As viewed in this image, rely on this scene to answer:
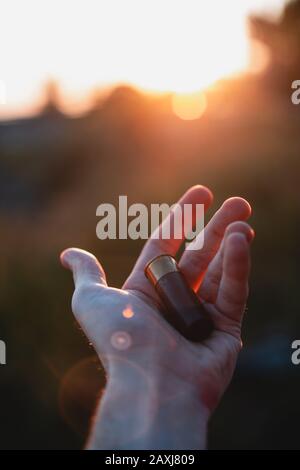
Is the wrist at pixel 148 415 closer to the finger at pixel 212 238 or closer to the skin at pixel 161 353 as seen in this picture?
the skin at pixel 161 353

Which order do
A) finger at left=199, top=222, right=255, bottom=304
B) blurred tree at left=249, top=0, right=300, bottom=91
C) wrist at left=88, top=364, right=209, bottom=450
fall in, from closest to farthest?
wrist at left=88, top=364, right=209, bottom=450
finger at left=199, top=222, right=255, bottom=304
blurred tree at left=249, top=0, right=300, bottom=91

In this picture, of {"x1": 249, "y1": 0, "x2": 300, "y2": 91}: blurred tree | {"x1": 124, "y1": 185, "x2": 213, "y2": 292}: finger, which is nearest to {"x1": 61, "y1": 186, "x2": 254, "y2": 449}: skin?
{"x1": 124, "y1": 185, "x2": 213, "y2": 292}: finger

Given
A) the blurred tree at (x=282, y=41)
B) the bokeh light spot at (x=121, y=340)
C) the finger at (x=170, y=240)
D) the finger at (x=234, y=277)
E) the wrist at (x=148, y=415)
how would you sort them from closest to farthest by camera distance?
the wrist at (x=148, y=415) → the finger at (x=234, y=277) → the bokeh light spot at (x=121, y=340) → the finger at (x=170, y=240) → the blurred tree at (x=282, y=41)

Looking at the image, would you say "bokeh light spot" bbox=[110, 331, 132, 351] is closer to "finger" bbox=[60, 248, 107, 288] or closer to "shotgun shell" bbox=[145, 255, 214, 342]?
"shotgun shell" bbox=[145, 255, 214, 342]

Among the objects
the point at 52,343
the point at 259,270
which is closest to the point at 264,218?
the point at 259,270

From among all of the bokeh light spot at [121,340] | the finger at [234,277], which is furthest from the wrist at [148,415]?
the finger at [234,277]
